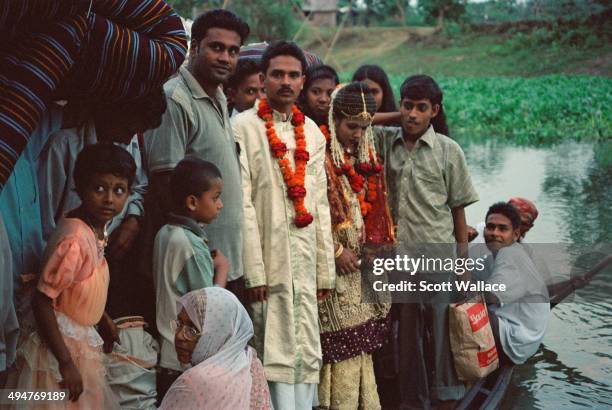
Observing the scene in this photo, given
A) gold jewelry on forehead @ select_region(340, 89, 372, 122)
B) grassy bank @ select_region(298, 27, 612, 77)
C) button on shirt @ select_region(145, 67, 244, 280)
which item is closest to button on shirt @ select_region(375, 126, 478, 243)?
gold jewelry on forehead @ select_region(340, 89, 372, 122)

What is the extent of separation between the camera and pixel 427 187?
16.8ft

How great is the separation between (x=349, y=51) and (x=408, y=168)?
39890 mm

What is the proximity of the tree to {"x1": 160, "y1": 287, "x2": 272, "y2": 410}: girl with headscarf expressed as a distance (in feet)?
124

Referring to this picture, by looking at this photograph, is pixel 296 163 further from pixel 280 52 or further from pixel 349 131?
pixel 280 52

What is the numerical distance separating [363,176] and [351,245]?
1.37 feet

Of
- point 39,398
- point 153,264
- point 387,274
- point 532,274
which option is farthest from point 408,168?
point 39,398

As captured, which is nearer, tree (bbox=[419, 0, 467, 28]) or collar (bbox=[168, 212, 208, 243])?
collar (bbox=[168, 212, 208, 243])

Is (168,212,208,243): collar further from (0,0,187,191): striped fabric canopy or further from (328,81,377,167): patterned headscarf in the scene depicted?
(328,81,377,167): patterned headscarf

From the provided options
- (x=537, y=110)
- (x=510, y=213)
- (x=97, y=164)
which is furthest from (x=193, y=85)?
(x=537, y=110)

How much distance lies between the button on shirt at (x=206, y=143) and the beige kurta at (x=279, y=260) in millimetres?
215

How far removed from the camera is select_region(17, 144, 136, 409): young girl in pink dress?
306cm

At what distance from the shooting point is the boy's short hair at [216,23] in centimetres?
421

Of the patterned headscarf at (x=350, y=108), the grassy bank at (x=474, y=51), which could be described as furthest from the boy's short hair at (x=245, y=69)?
the grassy bank at (x=474, y=51)

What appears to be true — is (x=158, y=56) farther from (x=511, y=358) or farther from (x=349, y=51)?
(x=349, y=51)
